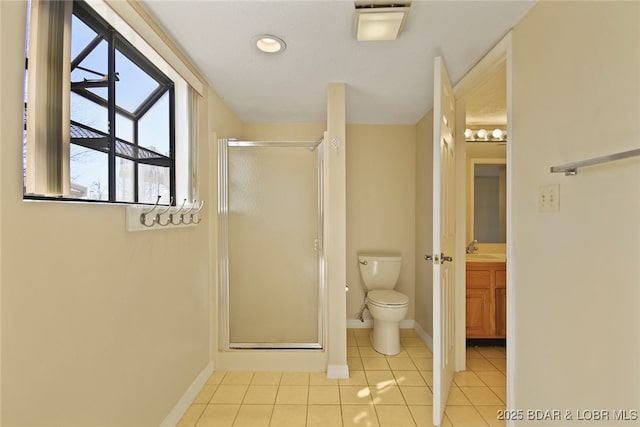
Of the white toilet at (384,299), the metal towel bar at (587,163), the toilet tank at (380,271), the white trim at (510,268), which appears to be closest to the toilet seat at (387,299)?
the white toilet at (384,299)

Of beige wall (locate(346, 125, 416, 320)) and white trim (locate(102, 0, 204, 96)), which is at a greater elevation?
white trim (locate(102, 0, 204, 96))

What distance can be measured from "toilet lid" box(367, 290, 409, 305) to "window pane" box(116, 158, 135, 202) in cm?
201

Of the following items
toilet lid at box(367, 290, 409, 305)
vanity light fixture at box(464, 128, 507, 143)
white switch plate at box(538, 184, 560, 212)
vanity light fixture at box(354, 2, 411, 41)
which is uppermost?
vanity light fixture at box(354, 2, 411, 41)

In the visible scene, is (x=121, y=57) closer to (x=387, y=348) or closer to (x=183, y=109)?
(x=183, y=109)

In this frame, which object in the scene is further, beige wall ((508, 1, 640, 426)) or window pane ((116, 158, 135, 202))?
window pane ((116, 158, 135, 202))

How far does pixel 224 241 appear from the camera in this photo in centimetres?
233

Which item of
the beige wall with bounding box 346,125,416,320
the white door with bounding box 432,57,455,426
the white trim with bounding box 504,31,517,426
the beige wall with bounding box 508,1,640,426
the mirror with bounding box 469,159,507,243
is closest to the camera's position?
the beige wall with bounding box 508,1,640,426

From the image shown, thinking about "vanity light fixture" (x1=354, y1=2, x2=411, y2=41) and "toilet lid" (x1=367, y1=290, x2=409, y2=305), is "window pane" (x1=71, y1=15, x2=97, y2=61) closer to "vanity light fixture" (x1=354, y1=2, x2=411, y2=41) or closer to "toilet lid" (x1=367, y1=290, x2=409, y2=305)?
"vanity light fixture" (x1=354, y1=2, x2=411, y2=41)

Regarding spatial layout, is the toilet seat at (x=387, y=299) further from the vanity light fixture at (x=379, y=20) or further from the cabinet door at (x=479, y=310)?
the vanity light fixture at (x=379, y=20)

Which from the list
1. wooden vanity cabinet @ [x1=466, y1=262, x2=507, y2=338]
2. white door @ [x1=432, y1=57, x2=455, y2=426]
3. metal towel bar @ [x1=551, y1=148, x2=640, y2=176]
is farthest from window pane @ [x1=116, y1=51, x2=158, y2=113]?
wooden vanity cabinet @ [x1=466, y1=262, x2=507, y2=338]

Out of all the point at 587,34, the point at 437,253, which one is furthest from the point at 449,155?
the point at 587,34

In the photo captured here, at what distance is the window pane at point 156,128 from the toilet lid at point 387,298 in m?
2.02

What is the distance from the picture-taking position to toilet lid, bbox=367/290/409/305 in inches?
95.9

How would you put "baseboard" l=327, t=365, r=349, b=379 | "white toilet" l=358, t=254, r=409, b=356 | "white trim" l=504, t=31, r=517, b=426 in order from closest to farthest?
"white trim" l=504, t=31, r=517, b=426 → "baseboard" l=327, t=365, r=349, b=379 → "white toilet" l=358, t=254, r=409, b=356
